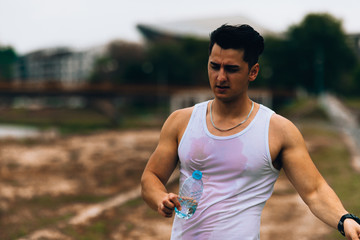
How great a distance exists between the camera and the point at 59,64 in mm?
152625

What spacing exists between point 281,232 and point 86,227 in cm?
489

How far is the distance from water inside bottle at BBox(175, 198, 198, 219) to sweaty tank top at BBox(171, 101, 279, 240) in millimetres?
59

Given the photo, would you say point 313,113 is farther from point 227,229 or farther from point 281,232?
point 227,229

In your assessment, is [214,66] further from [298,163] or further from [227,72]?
[298,163]

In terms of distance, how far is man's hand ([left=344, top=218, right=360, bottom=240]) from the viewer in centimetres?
242

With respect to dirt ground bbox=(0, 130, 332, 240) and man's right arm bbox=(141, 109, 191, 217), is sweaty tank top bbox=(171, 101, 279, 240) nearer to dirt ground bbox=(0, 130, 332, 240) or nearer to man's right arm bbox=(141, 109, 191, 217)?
man's right arm bbox=(141, 109, 191, 217)

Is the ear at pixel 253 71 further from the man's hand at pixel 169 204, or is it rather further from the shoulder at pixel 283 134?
the man's hand at pixel 169 204

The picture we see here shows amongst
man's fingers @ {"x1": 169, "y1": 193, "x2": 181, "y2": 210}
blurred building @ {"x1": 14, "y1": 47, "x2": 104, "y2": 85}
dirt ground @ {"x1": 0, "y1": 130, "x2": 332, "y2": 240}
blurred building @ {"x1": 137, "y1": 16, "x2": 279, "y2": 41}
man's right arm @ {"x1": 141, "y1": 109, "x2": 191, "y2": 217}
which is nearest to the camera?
man's fingers @ {"x1": 169, "y1": 193, "x2": 181, "y2": 210}

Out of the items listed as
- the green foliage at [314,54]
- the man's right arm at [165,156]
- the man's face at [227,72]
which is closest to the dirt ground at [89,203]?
the man's right arm at [165,156]

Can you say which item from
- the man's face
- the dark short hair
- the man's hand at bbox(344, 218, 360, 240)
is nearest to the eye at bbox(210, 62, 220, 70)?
the man's face

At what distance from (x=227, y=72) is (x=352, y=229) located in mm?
1173

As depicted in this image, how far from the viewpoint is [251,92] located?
62.7 meters

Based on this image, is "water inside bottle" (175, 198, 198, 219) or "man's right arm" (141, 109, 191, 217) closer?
"water inside bottle" (175, 198, 198, 219)

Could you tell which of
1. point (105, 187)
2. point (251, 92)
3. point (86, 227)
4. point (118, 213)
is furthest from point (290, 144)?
point (251, 92)
